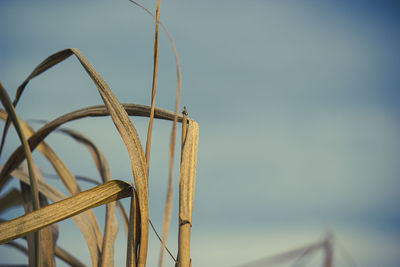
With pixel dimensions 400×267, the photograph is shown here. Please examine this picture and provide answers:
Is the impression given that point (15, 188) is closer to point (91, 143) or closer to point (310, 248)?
point (91, 143)

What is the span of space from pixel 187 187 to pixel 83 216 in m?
0.23

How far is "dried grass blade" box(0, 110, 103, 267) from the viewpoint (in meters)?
0.42

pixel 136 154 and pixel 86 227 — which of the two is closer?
pixel 136 154

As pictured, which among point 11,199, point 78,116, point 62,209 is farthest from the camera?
point 11,199

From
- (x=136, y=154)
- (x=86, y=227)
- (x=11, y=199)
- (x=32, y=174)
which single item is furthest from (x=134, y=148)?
(x=11, y=199)

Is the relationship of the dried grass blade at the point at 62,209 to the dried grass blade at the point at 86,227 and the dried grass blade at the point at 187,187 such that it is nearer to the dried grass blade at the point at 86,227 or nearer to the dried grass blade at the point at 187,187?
the dried grass blade at the point at 187,187

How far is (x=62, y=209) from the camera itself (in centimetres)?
22

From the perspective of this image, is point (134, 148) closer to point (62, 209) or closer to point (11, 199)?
point (62, 209)

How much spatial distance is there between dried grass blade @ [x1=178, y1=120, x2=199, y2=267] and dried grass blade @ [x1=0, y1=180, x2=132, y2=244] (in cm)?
4

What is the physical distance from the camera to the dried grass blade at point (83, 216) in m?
0.42

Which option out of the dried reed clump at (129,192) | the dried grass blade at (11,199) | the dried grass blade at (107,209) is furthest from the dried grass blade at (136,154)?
the dried grass blade at (11,199)

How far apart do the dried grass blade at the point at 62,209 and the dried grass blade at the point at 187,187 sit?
0.04 metres

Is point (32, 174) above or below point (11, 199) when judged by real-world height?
below

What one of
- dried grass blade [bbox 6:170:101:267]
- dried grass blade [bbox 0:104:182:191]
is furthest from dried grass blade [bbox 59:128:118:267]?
dried grass blade [bbox 0:104:182:191]
